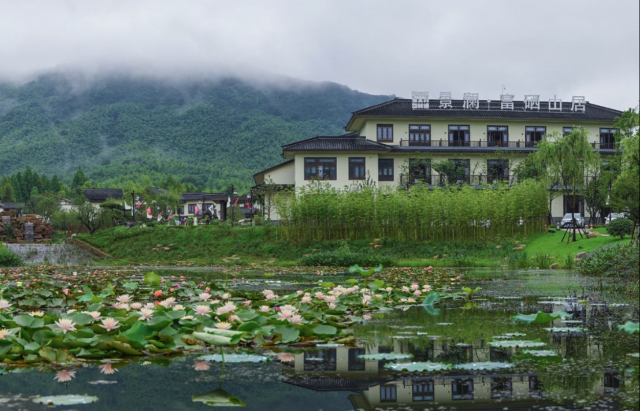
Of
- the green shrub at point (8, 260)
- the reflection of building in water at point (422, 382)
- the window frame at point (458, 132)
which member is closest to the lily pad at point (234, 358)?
the reflection of building in water at point (422, 382)

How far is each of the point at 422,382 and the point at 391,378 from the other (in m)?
0.18

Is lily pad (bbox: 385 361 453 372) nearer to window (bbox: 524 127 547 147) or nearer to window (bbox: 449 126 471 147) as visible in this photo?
window (bbox: 449 126 471 147)

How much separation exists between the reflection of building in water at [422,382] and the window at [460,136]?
37012 mm

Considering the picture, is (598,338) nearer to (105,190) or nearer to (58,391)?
(58,391)

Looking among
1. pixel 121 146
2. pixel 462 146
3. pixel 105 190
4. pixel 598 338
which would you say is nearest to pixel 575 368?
pixel 598 338

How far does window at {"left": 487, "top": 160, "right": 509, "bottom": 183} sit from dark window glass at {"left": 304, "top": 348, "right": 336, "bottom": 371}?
36.5m

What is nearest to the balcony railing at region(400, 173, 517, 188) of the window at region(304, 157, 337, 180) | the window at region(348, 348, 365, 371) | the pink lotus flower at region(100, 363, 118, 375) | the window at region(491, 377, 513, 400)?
the window at region(304, 157, 337, 180)

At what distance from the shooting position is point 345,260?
1861 cm

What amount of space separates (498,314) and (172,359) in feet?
10.8

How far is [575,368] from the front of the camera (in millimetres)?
3539

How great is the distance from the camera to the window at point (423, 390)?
296 cm

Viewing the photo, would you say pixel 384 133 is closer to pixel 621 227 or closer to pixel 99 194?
pixel 621 227

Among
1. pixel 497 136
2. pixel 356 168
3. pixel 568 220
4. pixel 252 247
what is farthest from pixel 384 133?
pixel 252 247

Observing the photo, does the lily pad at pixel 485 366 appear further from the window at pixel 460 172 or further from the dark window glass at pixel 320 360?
the window at pixel 460 172
